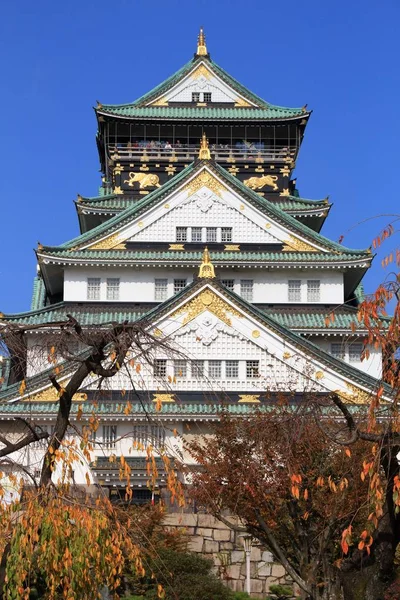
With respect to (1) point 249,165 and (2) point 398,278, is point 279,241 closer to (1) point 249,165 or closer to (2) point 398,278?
(1) point 249,165

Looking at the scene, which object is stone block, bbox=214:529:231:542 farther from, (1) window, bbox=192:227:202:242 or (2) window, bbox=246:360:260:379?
(1) window, bbox=192:227:202:242

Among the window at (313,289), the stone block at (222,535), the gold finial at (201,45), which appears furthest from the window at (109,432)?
the gold finial at (201,45)

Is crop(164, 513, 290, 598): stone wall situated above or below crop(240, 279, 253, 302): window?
below

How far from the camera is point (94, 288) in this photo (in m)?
40.1

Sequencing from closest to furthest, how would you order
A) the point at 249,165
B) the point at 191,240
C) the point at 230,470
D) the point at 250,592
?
the point at 230,470 < the point at 250,592 < the point at 191,240 < the point at 249,165

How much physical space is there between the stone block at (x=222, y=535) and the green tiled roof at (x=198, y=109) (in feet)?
73.9

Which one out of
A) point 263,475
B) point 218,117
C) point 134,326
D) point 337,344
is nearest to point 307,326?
point 337,344

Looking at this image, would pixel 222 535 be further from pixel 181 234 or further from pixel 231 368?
pixel 181 234

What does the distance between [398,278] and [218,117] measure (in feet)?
113

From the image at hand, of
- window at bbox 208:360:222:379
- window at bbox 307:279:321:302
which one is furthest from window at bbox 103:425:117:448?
window at bbox 307:279:321:302

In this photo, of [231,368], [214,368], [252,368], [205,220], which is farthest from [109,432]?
[205,220]

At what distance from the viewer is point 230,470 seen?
925 inches

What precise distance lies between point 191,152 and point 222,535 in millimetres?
21583

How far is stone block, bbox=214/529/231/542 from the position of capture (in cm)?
2892
